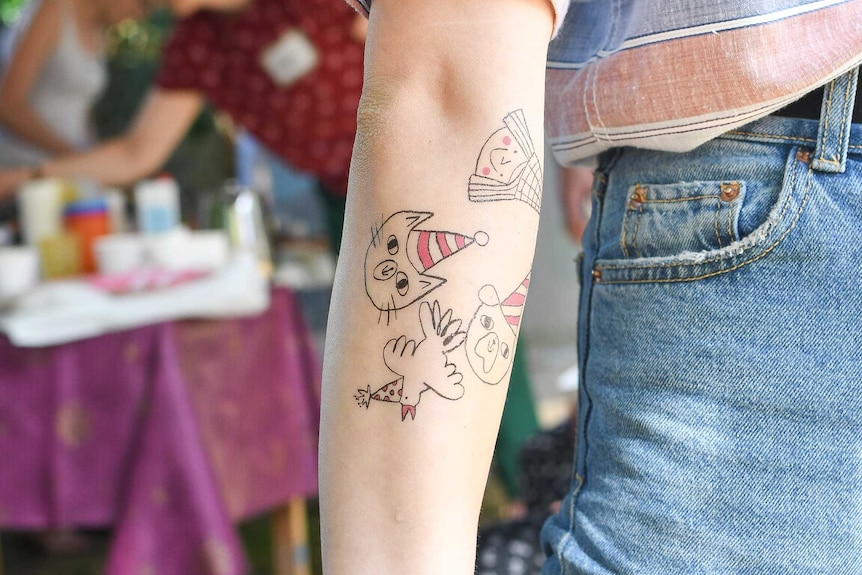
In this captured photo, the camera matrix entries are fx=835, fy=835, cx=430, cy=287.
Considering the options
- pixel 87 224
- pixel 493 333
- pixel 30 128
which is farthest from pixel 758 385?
pixel 30 128

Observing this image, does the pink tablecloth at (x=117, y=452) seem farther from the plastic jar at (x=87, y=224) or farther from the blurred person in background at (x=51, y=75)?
the blurred person in background at (x=51, y=75)

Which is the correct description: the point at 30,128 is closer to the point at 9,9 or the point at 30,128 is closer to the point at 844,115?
the point at 9,9

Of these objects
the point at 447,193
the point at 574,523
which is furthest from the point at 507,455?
the point at 447,193

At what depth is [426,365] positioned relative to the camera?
453 mm

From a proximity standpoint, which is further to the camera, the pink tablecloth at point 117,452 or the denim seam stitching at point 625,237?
the pink tablecloth at point 117,452

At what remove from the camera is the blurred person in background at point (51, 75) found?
2.87 m

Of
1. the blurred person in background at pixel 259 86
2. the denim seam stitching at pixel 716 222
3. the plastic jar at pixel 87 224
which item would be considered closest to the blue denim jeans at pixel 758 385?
the denim seam stitching at pixel 716 222

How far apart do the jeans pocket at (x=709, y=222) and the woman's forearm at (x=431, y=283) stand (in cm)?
13

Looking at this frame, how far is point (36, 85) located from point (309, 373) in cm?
178

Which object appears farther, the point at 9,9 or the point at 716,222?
the point at 9,9

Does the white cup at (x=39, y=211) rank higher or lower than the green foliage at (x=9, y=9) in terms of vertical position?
lower

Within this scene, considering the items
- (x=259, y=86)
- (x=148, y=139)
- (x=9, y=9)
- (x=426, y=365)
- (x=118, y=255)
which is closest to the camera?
(x=426, y=365)

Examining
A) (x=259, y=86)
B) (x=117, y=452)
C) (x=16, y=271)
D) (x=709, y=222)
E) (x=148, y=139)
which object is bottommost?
(x=117, y=452)

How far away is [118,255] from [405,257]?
4.66ft
